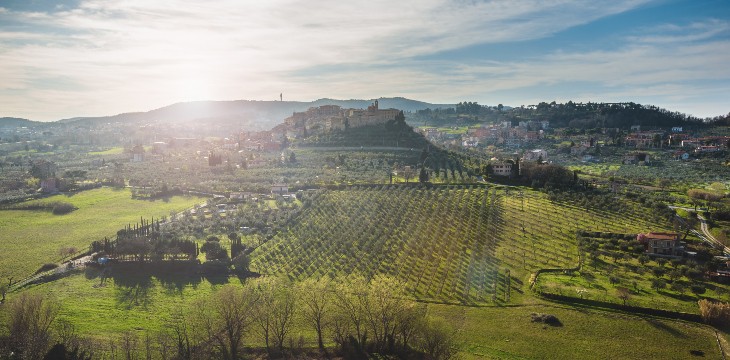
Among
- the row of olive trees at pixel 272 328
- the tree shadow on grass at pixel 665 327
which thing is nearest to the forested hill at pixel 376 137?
the tree shadow on grass at pixel 665 327

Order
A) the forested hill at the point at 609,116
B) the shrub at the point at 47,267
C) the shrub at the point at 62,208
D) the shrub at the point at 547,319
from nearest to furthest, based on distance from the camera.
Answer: the shrub at the point at 547,319 < the shrub at the point at 47,267 < the shrub at the point at 62,208 < the forested hill at the point at 609,116

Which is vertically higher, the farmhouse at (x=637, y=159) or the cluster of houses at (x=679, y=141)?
the cluster of houses at (x=679, y=141)

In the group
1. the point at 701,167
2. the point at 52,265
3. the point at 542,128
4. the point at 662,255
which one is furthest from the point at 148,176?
the point at 542,128

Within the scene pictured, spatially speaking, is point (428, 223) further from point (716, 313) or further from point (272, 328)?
point (716, 313)

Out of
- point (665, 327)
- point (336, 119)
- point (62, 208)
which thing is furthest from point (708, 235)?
point (336, 119)

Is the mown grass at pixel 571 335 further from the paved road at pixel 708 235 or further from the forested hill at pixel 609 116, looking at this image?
the forested hill at pixel 609 116

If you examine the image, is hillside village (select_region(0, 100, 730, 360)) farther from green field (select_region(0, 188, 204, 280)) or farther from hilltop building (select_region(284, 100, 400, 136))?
hilltop building (select_region(284, 100, 400, 136))
